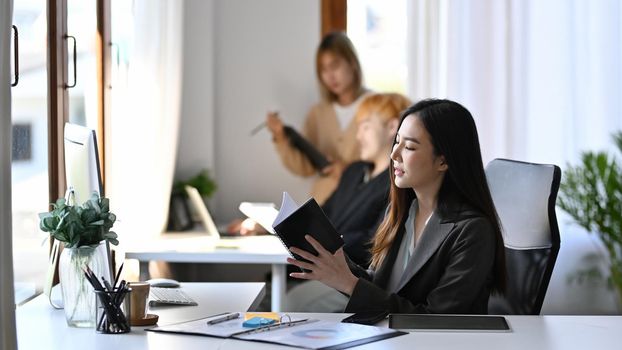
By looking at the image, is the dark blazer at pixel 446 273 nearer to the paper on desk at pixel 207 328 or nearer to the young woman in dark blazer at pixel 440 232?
the young woman in dark blazer at pixel 440 232

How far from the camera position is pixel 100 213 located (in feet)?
7.65

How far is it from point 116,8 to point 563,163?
2339 millimetres

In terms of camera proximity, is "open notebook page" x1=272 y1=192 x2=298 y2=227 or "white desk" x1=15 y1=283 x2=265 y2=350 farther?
"open notebook page" x1=272 y1=192 x2=298 y2=227

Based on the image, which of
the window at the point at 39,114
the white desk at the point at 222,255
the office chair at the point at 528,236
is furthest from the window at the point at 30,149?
the office chair at the point at 528,236

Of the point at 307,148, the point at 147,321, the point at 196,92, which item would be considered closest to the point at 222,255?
the point at 307,148

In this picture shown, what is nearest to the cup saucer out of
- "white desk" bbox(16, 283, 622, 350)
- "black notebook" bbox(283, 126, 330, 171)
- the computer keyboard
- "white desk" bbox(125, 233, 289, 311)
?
"white desk" bbox(16, 283, 622, 350)

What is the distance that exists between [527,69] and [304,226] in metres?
3.12

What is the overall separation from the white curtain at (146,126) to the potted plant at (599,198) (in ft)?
6.35

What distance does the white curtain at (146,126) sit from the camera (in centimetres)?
432

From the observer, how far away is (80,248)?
2314 mm

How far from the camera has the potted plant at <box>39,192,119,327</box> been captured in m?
2.31

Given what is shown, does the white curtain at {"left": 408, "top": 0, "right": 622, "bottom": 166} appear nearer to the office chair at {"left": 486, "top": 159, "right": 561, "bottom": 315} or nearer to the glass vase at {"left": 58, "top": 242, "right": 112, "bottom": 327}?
the office chair at {"left": 486, "top": 159, "right": 561, "bottom": 315}

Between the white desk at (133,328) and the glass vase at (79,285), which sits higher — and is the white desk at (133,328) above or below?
below

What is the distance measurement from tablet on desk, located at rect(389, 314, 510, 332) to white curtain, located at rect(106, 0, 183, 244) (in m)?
2.01
